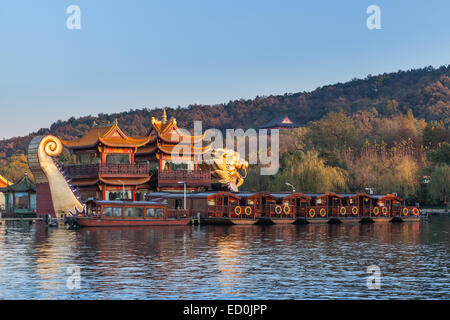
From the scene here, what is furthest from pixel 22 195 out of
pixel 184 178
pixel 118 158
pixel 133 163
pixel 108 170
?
pixel 184 178

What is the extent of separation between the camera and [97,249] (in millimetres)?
43062

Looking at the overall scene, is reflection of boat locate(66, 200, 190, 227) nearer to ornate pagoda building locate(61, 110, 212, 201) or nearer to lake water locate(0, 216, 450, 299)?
lake water locate(0, 216, 450, 299)

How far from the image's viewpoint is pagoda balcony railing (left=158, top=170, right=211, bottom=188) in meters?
82.7

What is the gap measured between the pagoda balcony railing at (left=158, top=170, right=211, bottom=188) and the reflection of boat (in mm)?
15484

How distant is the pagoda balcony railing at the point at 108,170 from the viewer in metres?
77.6

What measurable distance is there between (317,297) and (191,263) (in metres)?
11.3

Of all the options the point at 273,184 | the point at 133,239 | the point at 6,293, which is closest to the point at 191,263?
the point at 6,293

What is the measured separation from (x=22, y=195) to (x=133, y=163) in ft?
52.5

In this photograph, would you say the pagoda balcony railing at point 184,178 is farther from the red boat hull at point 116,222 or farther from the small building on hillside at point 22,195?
the red boat hull at point 116,222

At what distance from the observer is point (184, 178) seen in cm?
8362

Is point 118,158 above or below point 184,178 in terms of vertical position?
above

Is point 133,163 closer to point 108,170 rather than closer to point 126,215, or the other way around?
point 108,170
